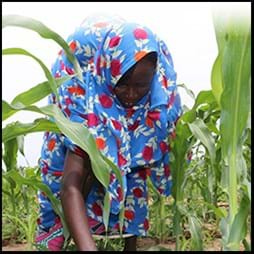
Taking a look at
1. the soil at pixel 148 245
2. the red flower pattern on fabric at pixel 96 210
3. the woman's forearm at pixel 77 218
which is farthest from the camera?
the soil at pixel 148 245

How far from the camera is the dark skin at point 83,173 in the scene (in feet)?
3.70

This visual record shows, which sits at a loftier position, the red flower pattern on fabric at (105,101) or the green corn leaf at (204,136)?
the red flower pattern on fabric at (105,101)

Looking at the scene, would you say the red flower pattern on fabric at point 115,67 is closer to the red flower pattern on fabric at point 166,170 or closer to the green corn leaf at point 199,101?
the green corn leaf at point 199,101

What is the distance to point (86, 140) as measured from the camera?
0.95 metres

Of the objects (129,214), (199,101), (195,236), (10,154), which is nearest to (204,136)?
(199,101)

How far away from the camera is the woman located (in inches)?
48.6

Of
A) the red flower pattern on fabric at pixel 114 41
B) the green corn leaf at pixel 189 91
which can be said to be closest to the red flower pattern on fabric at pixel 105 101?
the red flower pattern on fabric at pixel 114 41

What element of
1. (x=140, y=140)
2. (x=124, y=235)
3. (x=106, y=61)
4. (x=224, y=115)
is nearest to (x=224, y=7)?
(x=224, y=115)

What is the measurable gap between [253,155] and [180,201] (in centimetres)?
43

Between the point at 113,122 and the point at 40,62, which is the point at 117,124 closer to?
the point at 113,122

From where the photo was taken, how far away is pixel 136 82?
4.08ft

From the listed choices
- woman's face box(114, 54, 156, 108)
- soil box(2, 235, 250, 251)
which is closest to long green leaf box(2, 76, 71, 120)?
woman's face box(114, 54, 156, 108)

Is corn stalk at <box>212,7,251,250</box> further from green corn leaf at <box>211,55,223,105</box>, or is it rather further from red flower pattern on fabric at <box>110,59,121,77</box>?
red flower pattern on fabric at <box>110,59,121,77</box>

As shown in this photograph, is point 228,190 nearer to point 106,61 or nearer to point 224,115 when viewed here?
point 224,115
